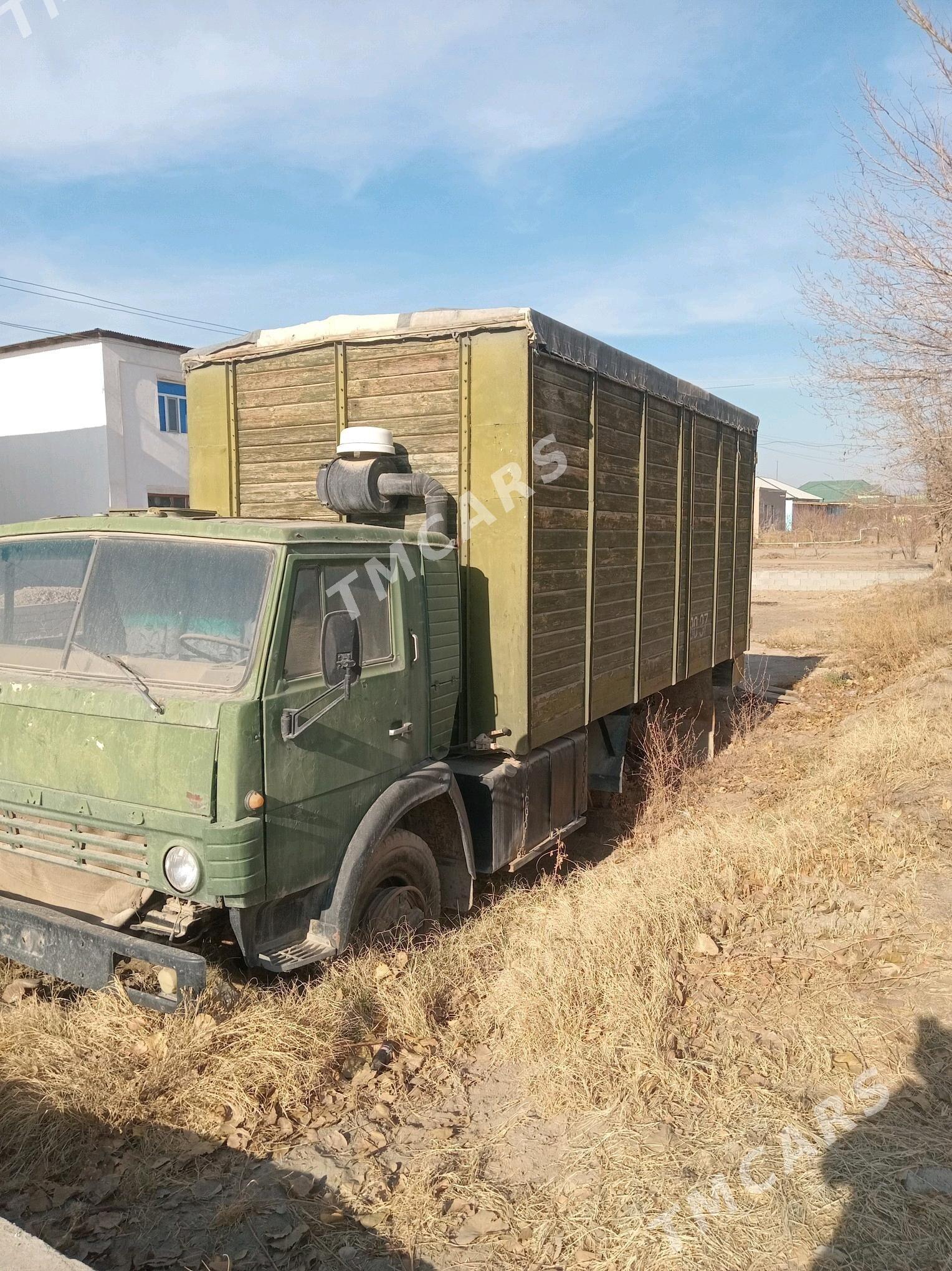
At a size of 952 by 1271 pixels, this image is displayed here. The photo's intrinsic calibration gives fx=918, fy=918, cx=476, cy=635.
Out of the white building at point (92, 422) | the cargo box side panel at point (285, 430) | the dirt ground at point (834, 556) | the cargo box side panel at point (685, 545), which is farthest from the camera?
the dirt ground at point (834, 556)

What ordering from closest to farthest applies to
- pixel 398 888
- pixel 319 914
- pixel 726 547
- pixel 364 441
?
pixel 319 914, pixel 398 888, pixel 364 441, pixel 726 547

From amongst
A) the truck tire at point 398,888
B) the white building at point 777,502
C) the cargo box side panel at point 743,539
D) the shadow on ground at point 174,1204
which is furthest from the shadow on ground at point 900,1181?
the white building at point 777,502

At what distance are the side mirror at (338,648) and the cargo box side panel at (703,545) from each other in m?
5.31

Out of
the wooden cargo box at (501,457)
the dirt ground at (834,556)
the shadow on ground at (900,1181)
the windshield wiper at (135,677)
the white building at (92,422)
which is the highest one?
the white building at (92,422)

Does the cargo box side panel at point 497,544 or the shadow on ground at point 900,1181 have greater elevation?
the cargo box side panel at point 497,544

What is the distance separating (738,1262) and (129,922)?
2.26 meters

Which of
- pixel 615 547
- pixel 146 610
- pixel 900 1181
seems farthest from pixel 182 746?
pixel 615 547

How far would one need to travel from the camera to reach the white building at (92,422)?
23859mm

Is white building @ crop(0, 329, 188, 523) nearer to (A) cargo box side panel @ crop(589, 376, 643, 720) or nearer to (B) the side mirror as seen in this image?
(A) cargo box side panel @ crop(589, 376, 643, 720)

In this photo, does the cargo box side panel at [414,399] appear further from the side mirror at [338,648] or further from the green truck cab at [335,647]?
the side mirror at [338,648]

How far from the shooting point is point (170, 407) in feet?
82.9

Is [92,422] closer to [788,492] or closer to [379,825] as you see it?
[379,825]

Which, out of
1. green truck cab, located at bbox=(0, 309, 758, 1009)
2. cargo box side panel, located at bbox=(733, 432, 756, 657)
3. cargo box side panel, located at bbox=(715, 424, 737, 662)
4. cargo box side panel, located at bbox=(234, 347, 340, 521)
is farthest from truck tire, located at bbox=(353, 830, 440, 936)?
cargo box side panel, located at bbox=(733, 432, 756, 657)

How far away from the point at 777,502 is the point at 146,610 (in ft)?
248
